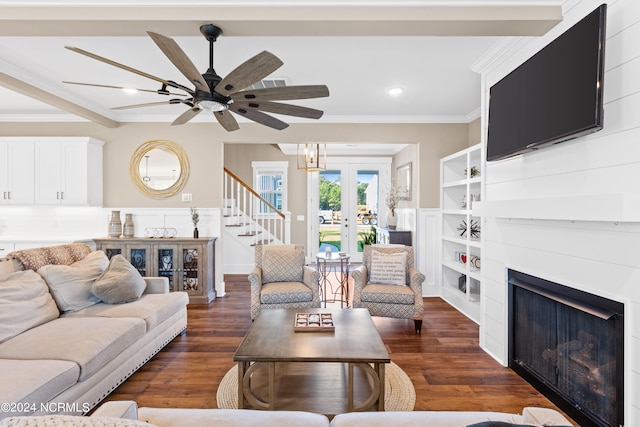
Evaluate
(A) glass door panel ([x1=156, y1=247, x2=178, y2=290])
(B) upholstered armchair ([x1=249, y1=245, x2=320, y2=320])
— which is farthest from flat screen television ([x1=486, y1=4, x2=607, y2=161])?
(A) glass door panel ([x1=156, y1=247, x2=178, y2=290])

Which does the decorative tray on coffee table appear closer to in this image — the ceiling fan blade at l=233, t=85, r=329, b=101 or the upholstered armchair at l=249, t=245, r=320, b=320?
the upholstered armchair at l=249, t=245, r=320, b=320

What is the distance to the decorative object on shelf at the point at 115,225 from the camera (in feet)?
15.7

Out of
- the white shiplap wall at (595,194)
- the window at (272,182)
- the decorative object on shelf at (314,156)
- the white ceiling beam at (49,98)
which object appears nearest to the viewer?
the white shiplap wall at (595,194)

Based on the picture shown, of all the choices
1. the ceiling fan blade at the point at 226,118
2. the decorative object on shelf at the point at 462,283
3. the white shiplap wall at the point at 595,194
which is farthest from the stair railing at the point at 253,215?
the white shiplap wall at the point at 595,194

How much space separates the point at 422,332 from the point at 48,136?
5.77 m

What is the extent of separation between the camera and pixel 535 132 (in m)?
2.23

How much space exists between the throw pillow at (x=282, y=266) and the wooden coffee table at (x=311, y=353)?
4.43 feet

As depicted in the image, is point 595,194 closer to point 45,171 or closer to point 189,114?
point 189,114

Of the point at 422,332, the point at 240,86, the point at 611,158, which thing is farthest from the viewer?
the point at 422,332

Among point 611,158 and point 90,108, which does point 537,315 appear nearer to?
point 611,158

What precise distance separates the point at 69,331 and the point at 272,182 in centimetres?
546

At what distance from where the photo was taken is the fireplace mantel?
156cm

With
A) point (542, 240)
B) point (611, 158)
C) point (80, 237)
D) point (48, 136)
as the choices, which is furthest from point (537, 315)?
point (48, 136)

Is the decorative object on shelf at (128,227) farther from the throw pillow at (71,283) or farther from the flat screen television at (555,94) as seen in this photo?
the flat screen television at (555,94)
